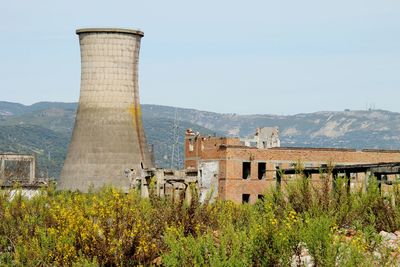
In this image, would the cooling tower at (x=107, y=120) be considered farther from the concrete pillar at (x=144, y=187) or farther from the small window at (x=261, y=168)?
the concrete pillar at (x=144, y=187)

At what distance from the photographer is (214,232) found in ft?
64.2

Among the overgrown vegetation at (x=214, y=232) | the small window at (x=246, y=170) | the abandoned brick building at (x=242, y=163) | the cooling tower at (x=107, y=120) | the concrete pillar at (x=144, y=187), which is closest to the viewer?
the overgrown vegetation at (x=214, y=232)

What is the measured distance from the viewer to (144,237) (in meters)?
18.6

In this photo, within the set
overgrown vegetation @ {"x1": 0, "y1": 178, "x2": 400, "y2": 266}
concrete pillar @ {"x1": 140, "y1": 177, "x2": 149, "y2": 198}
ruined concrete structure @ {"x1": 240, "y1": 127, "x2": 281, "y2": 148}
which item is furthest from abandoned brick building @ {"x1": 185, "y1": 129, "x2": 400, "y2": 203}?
overgrown vegetation @ {"x1": 0, "y1": 178, "x2": 400, "y2": 266}

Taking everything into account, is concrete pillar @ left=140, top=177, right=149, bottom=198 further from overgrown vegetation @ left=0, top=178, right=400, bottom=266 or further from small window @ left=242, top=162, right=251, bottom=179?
small window @ left=242, top=162, right=251, bottom=179

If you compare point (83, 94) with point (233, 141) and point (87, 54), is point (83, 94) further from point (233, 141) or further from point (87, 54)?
point (233, 141)

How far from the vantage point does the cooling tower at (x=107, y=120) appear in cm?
5694

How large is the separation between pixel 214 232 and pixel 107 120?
39.9 metres

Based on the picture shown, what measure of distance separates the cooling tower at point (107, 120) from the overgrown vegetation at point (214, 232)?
114 ft

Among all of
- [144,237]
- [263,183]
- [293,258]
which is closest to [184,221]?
[144,237]

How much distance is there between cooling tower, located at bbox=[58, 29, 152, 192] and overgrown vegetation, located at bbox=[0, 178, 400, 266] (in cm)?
3477

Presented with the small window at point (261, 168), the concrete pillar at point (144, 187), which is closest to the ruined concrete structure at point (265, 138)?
the small window at point (261, 168)

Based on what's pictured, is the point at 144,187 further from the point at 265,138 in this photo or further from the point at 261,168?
the point at 265,138

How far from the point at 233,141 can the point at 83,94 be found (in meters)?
11.7
